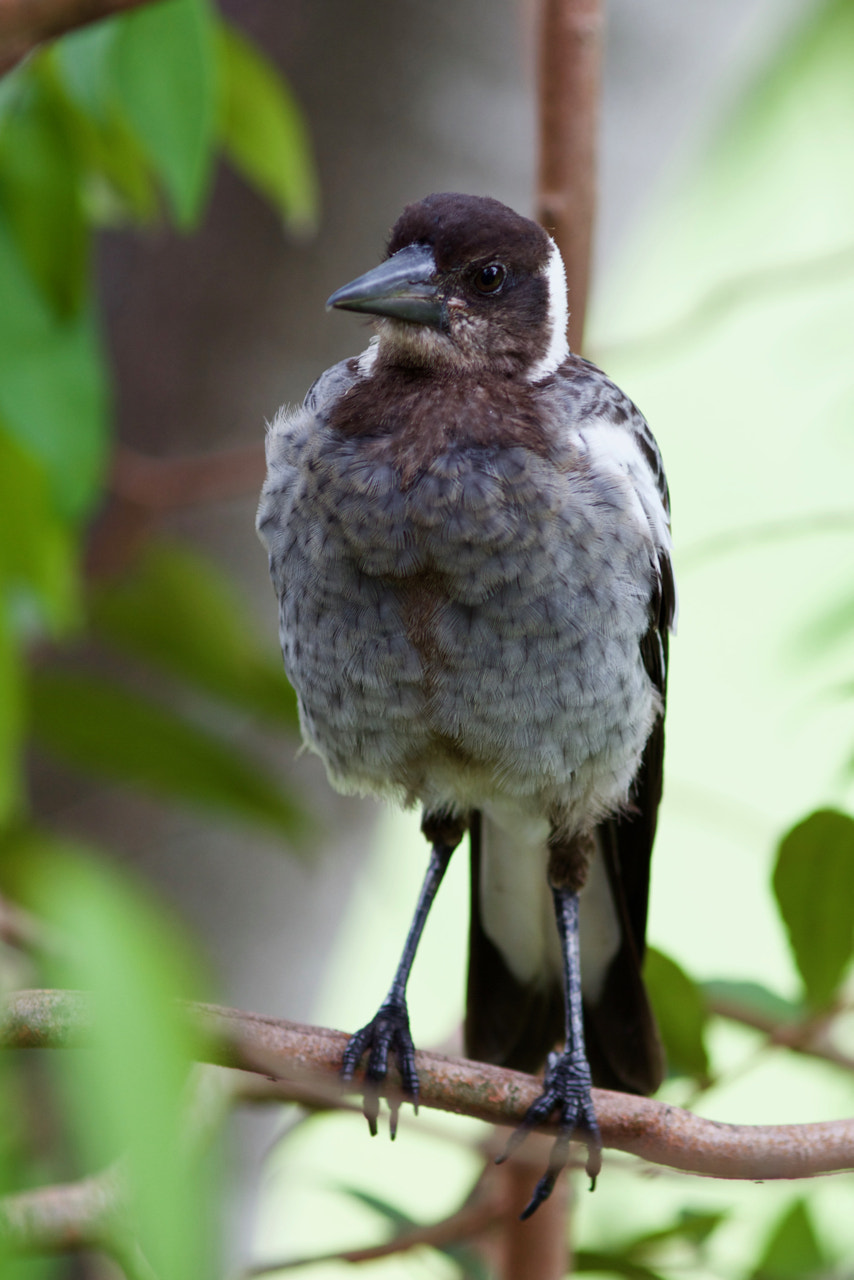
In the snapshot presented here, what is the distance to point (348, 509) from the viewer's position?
153 cm

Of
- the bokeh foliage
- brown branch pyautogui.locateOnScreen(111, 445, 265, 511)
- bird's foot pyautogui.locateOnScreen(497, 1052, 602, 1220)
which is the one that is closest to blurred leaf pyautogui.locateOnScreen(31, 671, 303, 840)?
the bokeh foliage

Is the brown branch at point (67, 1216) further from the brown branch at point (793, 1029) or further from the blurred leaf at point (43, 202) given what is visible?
the blurred leaf at point (43, 202)

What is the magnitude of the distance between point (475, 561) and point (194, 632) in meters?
1.04

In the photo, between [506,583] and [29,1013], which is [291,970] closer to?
[506,583]

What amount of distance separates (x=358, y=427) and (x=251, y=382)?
1.11 metres

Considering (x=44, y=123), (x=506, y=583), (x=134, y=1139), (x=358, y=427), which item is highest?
(x=44, y=123)

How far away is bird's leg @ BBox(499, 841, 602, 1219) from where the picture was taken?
154 cm

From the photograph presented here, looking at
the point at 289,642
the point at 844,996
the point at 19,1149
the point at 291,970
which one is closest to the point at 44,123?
the point at 289,642

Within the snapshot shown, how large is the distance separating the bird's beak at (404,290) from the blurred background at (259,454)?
0.22m

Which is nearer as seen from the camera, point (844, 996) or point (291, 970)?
point (844, 996)

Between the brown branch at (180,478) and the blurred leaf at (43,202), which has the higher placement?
the blurred leaf at (43,202)

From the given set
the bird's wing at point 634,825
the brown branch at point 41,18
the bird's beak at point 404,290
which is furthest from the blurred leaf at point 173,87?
the bird's wing at point 634,825

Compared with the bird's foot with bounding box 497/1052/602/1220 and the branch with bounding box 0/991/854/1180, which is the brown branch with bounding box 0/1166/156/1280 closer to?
the branch with bounding box 0/991/854/1180

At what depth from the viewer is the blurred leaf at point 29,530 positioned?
1.73 metres
